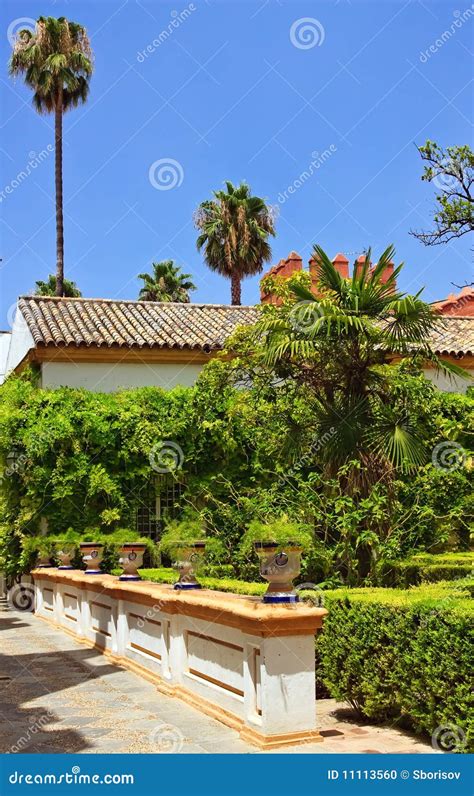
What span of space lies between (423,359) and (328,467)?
7.71 feet

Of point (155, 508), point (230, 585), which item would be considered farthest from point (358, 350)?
point (155, 508)

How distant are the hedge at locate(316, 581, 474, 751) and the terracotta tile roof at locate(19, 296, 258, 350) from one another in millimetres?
13220

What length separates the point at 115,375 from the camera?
67.9 feet

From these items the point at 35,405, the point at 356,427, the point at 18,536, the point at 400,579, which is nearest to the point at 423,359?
the point at 356,427

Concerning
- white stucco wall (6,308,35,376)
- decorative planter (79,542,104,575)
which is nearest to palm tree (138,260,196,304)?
white stucco wall (6,308,35,376)

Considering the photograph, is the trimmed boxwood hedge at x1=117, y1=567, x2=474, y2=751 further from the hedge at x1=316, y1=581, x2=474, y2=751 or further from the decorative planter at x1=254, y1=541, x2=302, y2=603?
the decorative planter at x1=254, y1=541, x2=302, y2=603

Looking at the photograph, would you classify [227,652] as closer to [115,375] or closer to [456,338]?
[115,375]

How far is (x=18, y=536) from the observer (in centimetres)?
1919

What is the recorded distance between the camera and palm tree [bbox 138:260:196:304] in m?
41.9

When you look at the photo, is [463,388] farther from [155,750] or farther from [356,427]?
[155,750]

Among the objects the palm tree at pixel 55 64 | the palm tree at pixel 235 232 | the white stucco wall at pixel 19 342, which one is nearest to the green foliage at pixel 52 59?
the palm tree at pixel 55 64

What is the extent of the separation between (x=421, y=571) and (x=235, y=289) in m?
26.5

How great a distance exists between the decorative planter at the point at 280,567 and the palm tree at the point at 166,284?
35.5 m

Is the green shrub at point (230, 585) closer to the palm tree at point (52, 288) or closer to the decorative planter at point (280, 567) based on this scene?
the decorative planter at point (280, 567)
